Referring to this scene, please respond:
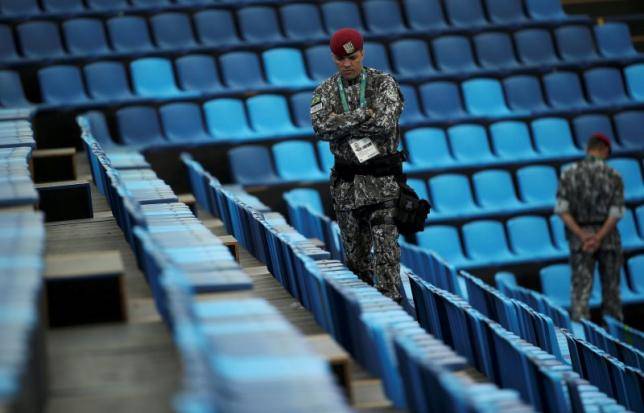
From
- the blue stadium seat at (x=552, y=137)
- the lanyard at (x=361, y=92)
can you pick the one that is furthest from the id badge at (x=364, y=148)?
the blue stadium seat at (x=552, y=137)

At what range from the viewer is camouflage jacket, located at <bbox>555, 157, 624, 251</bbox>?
681cm

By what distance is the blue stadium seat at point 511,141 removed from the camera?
26.4 ft

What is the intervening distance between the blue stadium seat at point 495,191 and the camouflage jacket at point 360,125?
11.1 ft

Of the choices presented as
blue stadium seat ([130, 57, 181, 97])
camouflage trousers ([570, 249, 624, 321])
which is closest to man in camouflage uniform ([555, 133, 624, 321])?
camouflage trousers ([570, 249, 624, 321])

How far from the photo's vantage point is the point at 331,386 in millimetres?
2107

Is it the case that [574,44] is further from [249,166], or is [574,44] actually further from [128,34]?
[128,34]

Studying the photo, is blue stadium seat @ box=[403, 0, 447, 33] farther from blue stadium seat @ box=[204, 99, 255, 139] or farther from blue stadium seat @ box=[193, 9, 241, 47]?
blue stadium seat @ box=[204, 99, 255, 139]

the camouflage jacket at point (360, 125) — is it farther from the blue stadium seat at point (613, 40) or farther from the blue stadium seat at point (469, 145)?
→ the blue stadium seat at point (613, 40)

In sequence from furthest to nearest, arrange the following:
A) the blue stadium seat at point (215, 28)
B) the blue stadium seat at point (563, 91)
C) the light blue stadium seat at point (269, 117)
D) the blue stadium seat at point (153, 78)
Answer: the blue stadium seat at point (563, 91)
the blue stadium seat at point (215, 28)
the blue stadium seat at point (153, 78)
the light blue stadium seat at point (269, 117)

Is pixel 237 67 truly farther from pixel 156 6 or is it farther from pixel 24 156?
pixel 24 156

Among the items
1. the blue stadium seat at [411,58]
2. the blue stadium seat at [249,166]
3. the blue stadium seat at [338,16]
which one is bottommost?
the blue stadium seat at [249,166]

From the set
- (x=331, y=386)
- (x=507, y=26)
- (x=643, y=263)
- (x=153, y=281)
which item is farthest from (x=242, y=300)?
(x=507, y=26)

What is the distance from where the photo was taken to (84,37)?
8125 millimetres

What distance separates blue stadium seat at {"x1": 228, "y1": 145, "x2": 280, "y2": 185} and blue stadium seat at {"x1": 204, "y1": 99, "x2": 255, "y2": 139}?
225 millimetres
